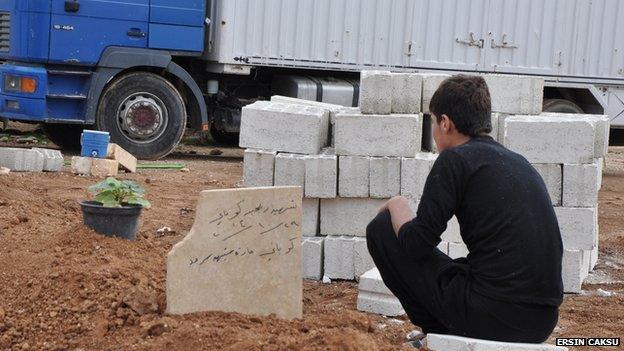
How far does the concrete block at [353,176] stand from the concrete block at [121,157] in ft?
18.0

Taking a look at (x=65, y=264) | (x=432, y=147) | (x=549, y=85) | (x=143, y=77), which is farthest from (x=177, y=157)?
(x=65, y=264)

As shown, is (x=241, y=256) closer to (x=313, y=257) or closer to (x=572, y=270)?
(x=313, y=257)

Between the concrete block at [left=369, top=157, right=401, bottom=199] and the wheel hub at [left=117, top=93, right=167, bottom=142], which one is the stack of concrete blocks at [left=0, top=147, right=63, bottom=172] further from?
the concrete block at [left=369, top=157, right=401, bottom=199]

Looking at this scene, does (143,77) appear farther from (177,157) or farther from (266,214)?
(266,214)

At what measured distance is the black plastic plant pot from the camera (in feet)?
22.4

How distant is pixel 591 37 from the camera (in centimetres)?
1639

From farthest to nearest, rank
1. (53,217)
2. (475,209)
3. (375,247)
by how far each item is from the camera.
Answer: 1. (53,217)
2. (375,247)
3. (475,209)

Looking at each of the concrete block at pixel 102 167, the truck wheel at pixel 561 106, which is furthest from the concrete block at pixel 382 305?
the truck wheel at pixel 561 106

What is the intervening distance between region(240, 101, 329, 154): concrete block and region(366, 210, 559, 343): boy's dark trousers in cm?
228

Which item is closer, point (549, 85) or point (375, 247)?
point (375, 247)

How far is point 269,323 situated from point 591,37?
1237cm

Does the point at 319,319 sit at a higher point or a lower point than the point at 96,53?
lower

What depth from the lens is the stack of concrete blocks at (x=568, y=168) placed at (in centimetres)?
750

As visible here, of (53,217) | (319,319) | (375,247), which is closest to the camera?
(375,247)
